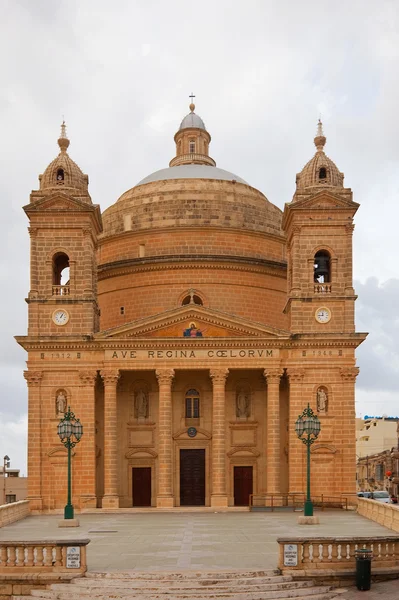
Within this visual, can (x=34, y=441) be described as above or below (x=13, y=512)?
above

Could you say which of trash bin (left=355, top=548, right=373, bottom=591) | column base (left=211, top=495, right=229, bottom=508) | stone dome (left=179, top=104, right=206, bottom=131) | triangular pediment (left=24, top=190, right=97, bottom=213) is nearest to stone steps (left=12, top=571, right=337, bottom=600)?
trash bin (left=355, top=548, right=373, bottom=591)

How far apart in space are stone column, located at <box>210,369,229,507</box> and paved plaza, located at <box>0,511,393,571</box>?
7.87 feet

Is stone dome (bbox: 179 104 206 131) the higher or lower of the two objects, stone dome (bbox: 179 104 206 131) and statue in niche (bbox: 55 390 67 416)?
the higher

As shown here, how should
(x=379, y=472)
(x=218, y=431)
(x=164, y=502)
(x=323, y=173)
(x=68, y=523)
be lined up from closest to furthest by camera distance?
(x=68, y=523) < (x=164, y=502) < (x=218, y=431) < (x=323, y=173) < (x=379, y=472)

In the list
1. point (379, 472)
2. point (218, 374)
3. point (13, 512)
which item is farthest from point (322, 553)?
point (379, 472)

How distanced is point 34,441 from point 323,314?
51.8ft

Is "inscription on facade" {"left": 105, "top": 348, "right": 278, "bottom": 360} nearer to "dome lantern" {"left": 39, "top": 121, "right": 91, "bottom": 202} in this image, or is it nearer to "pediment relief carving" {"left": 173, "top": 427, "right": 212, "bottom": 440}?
"pediment relief carving" {"left": 173, "top": 427, "right": 212, "bottom": 440}

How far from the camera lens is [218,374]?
44.4m

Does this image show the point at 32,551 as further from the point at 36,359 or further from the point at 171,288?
the point at 171,288

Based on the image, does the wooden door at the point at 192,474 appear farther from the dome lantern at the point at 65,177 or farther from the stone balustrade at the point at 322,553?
the stone balustrade at the point at 322,553

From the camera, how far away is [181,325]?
1783 inches

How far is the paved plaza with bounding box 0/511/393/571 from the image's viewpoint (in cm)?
2284

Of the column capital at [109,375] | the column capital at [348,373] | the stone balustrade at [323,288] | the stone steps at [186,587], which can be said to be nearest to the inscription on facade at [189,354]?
the column capital at [109,375]

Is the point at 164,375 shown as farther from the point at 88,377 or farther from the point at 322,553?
the point at 322,553
